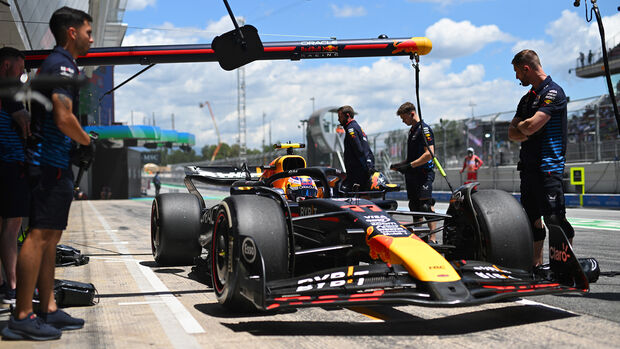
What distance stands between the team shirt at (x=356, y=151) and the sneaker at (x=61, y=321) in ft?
14.5

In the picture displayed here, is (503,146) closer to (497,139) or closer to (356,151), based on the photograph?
(497,139)

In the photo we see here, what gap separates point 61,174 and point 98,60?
11.6 ft

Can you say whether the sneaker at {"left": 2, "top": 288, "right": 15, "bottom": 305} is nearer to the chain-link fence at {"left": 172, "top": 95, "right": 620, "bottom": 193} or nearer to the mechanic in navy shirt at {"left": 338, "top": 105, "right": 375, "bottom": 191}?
the mechanic in navy shirt at {"left": 338, "top": 105, "right": 375, "bottom": 191}

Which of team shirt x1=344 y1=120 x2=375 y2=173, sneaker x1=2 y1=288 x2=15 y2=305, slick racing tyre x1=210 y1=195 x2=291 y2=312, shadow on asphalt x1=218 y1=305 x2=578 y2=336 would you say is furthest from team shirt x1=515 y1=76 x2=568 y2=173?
sneaker x1=2 y1=288 x2=15 y2=305

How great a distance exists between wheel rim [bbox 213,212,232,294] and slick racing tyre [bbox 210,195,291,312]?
0.02m

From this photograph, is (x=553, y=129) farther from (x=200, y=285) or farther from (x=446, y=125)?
(x=446, y=125)

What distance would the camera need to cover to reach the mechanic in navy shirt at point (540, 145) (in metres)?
4.91

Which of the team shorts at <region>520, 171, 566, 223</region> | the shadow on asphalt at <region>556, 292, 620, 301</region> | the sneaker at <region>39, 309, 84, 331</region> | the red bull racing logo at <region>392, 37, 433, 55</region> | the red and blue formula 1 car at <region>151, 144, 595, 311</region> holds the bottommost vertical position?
the shadow on asphalt at <region>556, 292, 620, 301</region>

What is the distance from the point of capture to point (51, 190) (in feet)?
12.2

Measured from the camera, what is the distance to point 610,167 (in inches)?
778

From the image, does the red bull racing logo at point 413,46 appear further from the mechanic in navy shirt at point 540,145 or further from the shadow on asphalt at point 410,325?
the shadow on asphalt at point 410,325

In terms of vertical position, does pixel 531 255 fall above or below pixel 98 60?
below

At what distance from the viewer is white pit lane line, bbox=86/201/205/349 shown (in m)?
3.72

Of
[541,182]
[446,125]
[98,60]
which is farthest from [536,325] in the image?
[446,125]
